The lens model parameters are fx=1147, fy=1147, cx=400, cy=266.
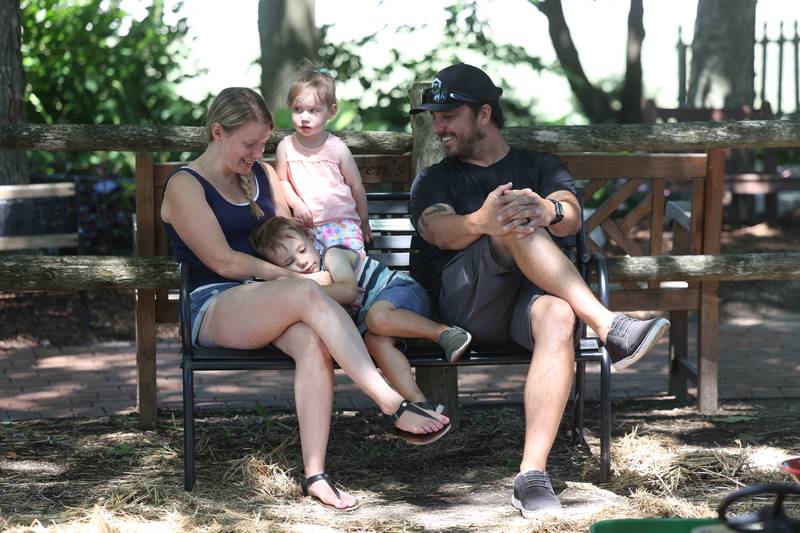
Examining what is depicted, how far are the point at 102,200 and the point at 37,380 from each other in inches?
128

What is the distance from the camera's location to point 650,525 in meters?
2.40

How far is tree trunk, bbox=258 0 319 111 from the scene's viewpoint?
877cm

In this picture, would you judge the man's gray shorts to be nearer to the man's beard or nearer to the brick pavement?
the man's beard

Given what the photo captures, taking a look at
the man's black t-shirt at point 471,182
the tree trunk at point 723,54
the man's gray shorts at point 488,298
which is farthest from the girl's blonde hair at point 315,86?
the tree trunk at point 723,54

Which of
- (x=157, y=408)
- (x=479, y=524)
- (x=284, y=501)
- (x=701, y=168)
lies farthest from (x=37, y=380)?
(x=701, y=168)

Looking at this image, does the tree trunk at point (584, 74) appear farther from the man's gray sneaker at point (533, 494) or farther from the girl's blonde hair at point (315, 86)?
the man's gray sneaker at point (533, 494)

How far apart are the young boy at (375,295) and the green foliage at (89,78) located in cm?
594

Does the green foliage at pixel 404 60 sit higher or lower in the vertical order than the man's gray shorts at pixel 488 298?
higher

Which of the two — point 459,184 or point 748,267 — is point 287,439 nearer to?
point 459,184

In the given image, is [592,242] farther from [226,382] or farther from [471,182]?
[226,382]

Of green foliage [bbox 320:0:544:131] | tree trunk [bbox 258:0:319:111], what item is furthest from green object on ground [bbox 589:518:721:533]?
green foliage [bbox 320:0:544:131]

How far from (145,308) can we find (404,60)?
6.12 meters

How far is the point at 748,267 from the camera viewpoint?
505 centimetres

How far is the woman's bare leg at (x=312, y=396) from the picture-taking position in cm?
388
